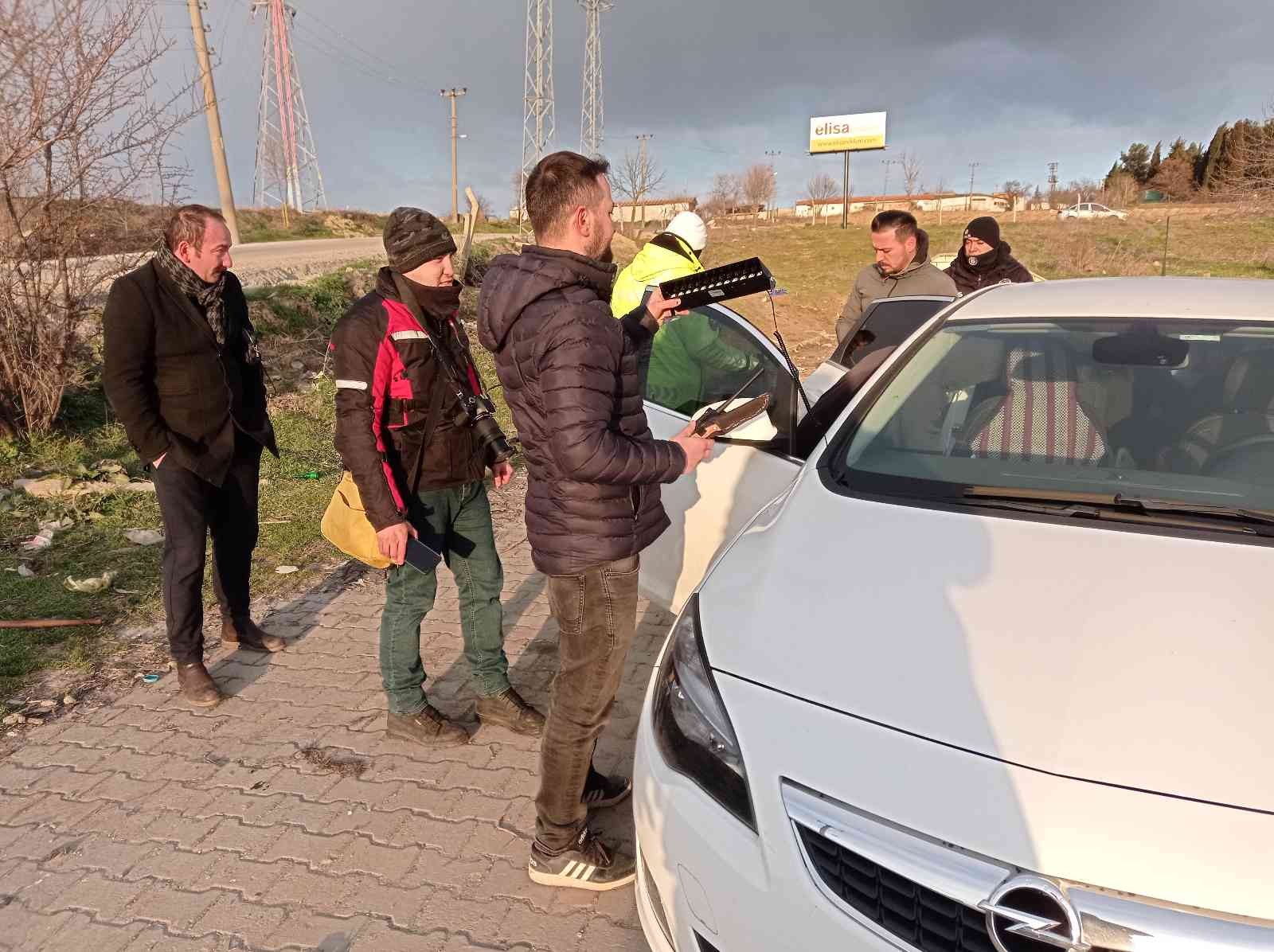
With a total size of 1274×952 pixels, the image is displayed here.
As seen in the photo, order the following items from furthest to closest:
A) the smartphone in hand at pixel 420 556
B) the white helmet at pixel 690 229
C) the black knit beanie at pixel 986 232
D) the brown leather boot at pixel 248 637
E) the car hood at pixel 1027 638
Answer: the black knit beanie at pixel 986 232
the brown leather boot at pixel 248 637
the white helmet at pixel 690 229
the smartphone in hand at pixel 420 556
the car hood at pixel 1027 638

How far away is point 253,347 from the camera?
387cm

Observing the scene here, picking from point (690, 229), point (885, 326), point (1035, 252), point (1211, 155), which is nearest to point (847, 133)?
point (1211, 155)

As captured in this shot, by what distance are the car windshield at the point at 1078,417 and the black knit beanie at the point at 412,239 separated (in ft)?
4.99

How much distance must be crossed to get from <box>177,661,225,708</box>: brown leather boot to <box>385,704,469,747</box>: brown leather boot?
0.89 m

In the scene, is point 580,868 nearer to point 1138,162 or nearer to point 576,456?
point 576,456

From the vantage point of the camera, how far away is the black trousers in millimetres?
3492

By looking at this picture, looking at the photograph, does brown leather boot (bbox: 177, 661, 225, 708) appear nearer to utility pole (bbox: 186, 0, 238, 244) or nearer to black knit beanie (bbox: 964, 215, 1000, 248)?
black knit beanie (bbox: 964, 215, 1000, 248)

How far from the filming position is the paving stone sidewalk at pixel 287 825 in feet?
7.83

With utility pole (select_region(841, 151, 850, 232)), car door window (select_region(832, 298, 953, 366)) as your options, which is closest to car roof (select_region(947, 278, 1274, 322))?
car door window (select_region(832, 298, 953, 366))

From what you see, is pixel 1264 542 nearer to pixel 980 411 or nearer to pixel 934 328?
pixel 980 411

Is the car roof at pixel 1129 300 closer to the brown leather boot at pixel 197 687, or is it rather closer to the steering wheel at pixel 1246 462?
the steering wheel at pixel 1246 462

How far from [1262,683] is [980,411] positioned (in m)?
1.32

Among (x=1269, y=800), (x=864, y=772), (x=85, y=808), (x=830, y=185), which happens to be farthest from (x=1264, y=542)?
(x=830, y=185)

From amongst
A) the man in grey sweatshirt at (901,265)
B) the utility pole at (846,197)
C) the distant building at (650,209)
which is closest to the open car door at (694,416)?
the man in grey sweatshirt at (901,265)
